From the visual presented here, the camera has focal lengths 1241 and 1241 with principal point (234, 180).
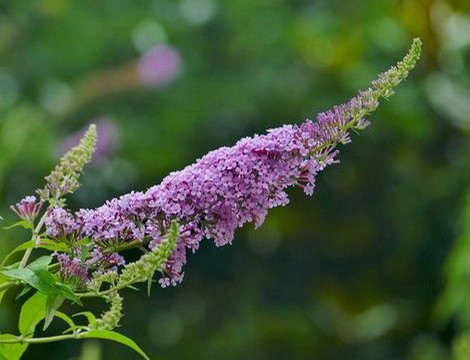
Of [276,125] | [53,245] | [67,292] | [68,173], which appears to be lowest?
[67,292]

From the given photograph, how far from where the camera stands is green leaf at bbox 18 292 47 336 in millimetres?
2326

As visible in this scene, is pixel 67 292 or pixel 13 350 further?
pixel 13 350

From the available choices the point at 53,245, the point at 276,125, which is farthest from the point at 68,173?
the point at 276,125

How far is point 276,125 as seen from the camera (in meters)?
9.14

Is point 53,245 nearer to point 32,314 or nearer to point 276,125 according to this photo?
point 32,314

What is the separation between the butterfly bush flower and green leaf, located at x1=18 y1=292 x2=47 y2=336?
182 mm

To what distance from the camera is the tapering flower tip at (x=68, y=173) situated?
2.33m

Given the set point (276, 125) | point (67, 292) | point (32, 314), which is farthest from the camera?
point (276, 125)

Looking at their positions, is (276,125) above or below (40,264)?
above

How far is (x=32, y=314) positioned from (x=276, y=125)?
686cm

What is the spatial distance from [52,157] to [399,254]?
9.17ft

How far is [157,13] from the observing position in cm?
995

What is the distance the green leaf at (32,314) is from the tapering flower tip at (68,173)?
0.19 metres

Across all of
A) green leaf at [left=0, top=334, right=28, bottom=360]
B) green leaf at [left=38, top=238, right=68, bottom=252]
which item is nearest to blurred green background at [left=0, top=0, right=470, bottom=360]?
green leaf at [left=0, top=334, right=28, bottom=360]
